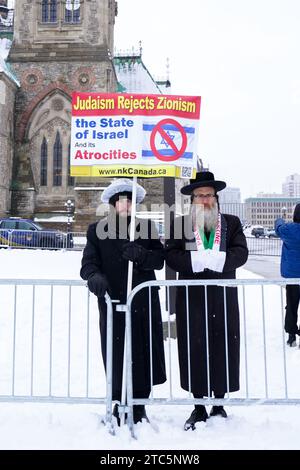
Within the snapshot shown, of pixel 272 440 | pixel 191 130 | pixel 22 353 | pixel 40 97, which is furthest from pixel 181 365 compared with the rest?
pixel 40 97

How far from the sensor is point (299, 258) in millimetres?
5719

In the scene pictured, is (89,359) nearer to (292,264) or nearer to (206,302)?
(206,302)

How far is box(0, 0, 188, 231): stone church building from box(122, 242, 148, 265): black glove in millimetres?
25975

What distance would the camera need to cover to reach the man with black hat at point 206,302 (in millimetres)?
3344

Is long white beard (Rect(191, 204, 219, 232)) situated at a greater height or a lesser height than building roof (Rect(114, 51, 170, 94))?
lesser

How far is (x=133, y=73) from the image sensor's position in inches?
1539

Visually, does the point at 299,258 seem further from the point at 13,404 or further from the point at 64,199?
the point at 64,199

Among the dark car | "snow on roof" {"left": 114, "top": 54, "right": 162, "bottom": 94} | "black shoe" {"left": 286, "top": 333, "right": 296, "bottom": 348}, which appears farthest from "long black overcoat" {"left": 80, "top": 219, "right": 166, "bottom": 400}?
"snow on roof" {"left": 114, "top": 54, "right": 162, "bottom": 94}

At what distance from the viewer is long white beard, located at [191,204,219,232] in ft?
11.1

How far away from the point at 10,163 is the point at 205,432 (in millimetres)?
28332

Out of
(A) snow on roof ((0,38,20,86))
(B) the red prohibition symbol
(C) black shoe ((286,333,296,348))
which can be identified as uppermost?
(A) snow on roof ((0,38,20,86))

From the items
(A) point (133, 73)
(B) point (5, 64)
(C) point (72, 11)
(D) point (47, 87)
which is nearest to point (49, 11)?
(C) point (72, 11)

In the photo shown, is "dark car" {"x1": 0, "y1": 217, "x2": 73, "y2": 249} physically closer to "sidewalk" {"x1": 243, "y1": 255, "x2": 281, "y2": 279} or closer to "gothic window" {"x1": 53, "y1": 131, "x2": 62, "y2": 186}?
"gothic window" {"x1": 53, "y1": 131, "x2": 62, "y2": 186}
